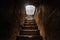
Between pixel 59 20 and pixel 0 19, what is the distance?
0.87 meters

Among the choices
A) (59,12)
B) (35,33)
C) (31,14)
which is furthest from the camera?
(31,14)

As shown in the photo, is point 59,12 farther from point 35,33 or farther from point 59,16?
point 35,33

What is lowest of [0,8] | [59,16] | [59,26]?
[59,26]

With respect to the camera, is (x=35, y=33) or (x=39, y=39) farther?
(x=35, y=33)

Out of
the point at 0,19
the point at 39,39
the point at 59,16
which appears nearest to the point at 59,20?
the point at 59,16

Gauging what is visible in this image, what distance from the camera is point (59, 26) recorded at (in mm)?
1623

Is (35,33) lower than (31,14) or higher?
lower

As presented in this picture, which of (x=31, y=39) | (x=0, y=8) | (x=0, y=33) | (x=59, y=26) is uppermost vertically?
(x=0, y=8)

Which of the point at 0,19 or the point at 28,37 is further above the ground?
the point at 0,19

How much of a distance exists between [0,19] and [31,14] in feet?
25.5

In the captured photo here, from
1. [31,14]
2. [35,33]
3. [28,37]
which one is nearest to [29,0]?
[35,33]

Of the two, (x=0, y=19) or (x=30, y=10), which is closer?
(x=0, y=19)

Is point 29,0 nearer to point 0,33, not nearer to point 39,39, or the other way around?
point 39,39

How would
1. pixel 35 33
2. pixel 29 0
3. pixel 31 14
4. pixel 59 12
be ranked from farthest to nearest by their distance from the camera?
pixel 31 14 < pixel 29 0 < pixel 35 33 < pixel 59 12
